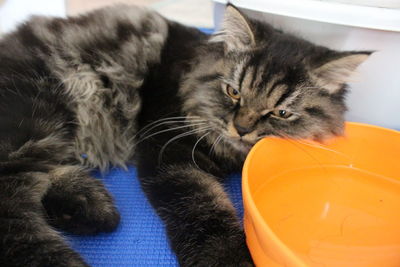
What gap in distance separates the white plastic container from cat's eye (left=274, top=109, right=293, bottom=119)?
27 cm

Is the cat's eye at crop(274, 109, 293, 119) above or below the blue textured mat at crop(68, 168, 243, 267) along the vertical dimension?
above

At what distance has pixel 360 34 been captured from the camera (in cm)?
137

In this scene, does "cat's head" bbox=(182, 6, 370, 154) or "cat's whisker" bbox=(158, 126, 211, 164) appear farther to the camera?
"cat's whisker" bbox=(158, 126, 211, 164)

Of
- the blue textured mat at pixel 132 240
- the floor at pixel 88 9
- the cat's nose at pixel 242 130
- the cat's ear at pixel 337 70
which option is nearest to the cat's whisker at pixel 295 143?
the cat's nose at pixel 242 130

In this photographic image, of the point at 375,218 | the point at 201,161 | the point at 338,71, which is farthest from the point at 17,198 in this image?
the point at 375,218

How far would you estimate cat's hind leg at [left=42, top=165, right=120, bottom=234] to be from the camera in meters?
1.12

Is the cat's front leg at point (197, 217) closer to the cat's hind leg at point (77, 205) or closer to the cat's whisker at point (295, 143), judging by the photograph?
the cat's hind leg at point (77, 205)

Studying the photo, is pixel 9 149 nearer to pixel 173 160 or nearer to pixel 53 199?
pixel 53 199

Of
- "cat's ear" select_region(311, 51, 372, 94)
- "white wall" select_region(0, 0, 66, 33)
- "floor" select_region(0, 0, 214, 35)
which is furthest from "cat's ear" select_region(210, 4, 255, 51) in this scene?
"white wall" select_region(0, 0, 66, 33)

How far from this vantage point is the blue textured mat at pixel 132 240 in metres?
1.13

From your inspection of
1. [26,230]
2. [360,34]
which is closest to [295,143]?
[360,34]

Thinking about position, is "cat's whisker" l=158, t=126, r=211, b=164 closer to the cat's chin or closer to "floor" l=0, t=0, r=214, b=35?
the cat's chin

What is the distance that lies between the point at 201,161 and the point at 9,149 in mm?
654

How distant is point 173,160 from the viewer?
125 centimetres
